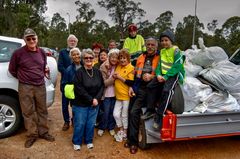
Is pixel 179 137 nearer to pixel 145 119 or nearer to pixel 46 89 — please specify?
pixel 145 119

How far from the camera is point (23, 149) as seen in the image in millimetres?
4555

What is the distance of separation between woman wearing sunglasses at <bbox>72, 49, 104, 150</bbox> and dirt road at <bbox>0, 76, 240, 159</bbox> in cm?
25

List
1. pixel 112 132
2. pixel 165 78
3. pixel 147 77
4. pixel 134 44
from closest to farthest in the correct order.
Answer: pixel 165 78, pixel 147 77, pixel 112 132, pixel 134 44

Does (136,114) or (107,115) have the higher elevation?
(136,114)

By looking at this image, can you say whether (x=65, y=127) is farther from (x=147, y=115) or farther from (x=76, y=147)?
(x=147, y=115)

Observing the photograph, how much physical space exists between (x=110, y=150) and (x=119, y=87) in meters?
1.07

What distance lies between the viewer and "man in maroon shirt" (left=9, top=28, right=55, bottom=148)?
14.9 feet

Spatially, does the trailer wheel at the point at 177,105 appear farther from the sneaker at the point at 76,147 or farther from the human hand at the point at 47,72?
the human hand at the point at 47,72

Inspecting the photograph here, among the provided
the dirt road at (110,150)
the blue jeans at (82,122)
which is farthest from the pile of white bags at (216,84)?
the blue jeans at (82,122)

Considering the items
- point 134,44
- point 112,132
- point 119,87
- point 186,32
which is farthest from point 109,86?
point 186,32

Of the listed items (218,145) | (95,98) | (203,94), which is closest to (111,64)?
(95,98)

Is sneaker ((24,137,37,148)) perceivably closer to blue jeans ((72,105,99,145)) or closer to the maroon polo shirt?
blue jeans ((72,105,99,145))

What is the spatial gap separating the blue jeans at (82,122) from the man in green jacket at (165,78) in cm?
88

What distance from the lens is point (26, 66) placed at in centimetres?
Answer: 454
